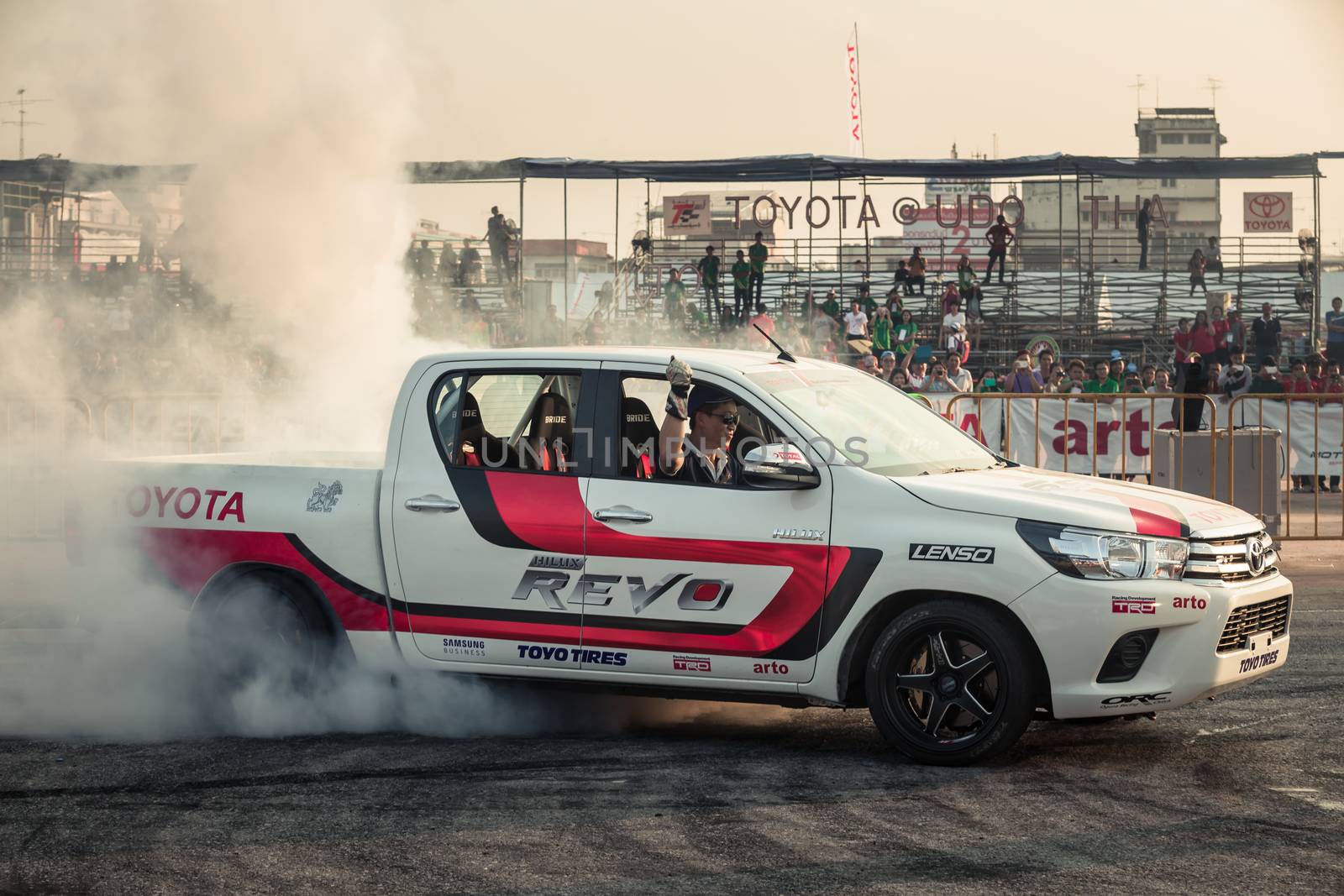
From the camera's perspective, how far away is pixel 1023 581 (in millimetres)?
6035

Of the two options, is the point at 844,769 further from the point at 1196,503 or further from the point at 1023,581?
the point at 1196,503

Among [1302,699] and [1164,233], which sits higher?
[1164,233]

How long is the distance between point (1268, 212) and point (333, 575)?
34.6 m

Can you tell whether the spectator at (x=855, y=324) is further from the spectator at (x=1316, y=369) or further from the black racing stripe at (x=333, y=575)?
the black racing stripe at (x=333, y=575)

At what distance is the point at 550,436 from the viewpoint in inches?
275

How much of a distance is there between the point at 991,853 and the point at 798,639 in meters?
1.53

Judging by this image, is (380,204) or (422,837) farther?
(380,204)

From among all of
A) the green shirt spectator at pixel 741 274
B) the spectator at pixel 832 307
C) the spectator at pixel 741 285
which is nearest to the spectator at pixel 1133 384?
the spectator at pixel 832 307

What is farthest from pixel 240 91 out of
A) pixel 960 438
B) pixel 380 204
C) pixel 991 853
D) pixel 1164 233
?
pixel 1164 233

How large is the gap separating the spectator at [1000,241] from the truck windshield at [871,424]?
22.8 m

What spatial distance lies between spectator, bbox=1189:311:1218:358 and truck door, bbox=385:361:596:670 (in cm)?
1952

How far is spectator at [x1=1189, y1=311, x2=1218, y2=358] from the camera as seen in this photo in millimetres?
24516

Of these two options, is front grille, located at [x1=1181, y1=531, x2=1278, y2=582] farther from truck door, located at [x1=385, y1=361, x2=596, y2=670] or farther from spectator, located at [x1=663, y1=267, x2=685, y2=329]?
spectator, located at [x1=663, y1=267, x2=685, y2=329]

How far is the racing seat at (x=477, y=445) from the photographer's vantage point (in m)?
7.01
